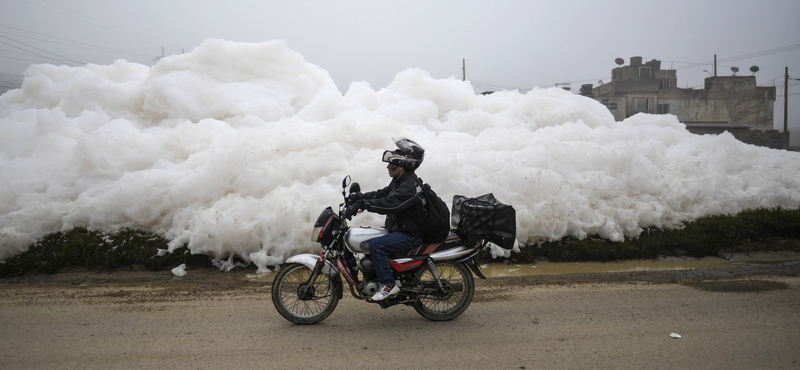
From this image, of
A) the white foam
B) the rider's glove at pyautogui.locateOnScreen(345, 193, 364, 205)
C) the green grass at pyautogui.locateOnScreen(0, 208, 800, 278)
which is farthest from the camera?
the white foam

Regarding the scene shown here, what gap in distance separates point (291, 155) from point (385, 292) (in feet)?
19.1

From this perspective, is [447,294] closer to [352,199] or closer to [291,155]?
[352,199]

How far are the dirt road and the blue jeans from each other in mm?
527

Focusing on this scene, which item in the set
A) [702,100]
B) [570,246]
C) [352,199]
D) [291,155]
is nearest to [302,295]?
[352,199]

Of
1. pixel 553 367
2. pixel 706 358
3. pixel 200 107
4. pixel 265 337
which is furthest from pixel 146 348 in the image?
pixel 200 107

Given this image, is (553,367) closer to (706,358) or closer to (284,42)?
(706,358)

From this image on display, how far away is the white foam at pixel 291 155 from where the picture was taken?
29.5ft

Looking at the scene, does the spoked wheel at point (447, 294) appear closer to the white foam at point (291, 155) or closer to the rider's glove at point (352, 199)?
the rider's glove at point (352, 199)

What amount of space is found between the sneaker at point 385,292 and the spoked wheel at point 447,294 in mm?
314

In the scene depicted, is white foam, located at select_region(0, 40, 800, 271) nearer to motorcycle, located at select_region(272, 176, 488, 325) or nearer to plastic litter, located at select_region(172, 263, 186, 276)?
plastic litter, located at select_region(172, 263, 186, 276)

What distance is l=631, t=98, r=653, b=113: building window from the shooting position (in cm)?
4912

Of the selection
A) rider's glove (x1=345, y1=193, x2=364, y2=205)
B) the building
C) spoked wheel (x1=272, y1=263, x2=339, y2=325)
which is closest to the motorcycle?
spoked wheel (x1=272, y1=263, x2=339, y2=325)

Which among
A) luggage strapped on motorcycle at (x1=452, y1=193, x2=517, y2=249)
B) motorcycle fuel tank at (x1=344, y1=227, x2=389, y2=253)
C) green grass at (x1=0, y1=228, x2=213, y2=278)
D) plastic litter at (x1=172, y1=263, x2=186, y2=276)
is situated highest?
luggage strapped on motorcycle at (x1=452, y1=193, x2=517, y2=249)

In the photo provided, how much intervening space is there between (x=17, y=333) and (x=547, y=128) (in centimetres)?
1147
